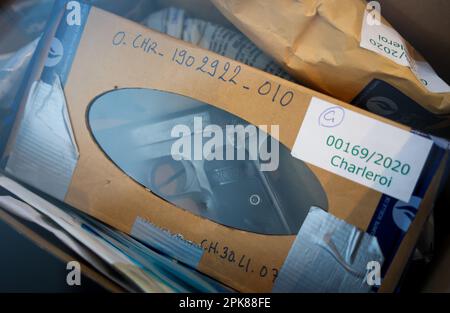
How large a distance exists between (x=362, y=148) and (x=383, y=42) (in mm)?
169

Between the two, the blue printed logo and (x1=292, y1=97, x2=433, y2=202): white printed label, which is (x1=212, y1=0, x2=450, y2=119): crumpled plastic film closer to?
(x1=292, y1=97, x2=433, y2=202): white printed label

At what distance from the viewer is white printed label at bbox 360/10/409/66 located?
62 centimetres

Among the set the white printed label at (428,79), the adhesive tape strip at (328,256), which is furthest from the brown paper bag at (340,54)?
the adhesive tape strip at (328,256)

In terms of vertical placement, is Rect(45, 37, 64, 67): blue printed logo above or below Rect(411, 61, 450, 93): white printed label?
below

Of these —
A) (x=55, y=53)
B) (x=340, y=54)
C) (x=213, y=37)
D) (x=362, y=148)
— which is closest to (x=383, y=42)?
(x=340, y=54)

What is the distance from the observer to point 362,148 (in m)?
0.58

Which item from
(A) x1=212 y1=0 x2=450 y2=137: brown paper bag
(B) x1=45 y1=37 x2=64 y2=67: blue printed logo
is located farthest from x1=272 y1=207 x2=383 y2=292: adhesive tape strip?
(B) x1=45 y1=37 x2=64 y2=67: blue printed logo

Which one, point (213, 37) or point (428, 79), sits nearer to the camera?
point (428, 79)

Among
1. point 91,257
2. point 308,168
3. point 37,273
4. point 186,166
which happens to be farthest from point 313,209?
point 37,273

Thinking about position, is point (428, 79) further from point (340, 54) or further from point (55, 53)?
point (55, 53)

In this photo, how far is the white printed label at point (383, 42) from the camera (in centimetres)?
62

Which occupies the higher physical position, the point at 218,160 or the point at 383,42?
the point at 383,42

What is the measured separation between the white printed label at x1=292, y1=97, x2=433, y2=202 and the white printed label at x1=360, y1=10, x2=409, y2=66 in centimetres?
11

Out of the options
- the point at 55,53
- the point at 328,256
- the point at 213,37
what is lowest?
the point at 328,256
